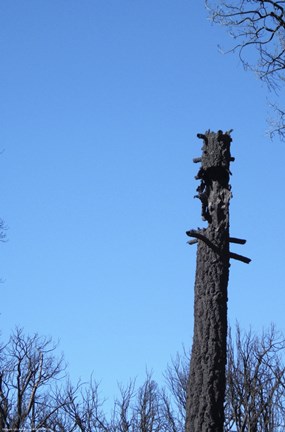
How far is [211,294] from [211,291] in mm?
42

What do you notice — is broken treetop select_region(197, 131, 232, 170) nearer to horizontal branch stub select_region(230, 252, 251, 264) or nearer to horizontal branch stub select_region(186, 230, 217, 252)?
horizontal branch stub select_region(186, 230, 217, 252)

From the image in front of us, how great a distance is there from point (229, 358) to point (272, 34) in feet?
48.2

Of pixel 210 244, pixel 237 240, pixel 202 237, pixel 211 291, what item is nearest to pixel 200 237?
pixel 202 237

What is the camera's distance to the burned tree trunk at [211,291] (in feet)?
34.7

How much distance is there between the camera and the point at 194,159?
39.6 ft

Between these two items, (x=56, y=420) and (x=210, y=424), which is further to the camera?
(x=56, y=420)

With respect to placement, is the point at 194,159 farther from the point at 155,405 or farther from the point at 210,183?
the point at 155,405

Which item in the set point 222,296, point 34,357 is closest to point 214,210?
point 222,296

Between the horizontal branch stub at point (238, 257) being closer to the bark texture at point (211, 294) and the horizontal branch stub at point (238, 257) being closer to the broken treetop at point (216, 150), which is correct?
the bark texture at point (211, 294)

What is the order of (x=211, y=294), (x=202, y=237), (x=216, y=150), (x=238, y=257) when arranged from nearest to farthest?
(x=211, y=294) < (x=202, y=237) < (x=238, y=257) < (x=216, y=150)

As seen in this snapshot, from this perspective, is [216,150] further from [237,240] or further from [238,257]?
[238,257]

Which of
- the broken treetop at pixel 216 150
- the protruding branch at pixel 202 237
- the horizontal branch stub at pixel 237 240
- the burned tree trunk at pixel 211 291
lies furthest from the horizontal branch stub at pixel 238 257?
the broken treetop at pixel 216 150

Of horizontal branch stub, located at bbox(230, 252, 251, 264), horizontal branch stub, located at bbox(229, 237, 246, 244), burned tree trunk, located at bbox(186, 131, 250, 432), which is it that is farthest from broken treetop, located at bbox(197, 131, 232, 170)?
horizontal branch stub, located at bbox(230, 252, 251, 264)

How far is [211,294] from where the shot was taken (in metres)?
11.2
